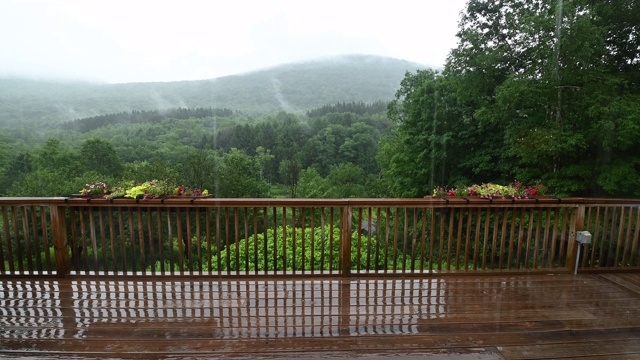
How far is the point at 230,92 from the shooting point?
85.1 feet

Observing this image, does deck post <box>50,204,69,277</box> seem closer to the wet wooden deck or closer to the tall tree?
the wet wooden deck

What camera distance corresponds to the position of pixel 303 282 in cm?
307

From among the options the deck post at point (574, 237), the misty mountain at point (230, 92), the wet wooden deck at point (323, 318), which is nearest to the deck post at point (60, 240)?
the wet wooden deck at point (323, 318)

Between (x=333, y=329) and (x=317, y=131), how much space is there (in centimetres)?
2148

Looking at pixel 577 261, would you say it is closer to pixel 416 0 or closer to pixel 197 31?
pixel 416 0

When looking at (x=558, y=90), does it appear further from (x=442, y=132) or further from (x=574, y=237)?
(x=574, y=237)

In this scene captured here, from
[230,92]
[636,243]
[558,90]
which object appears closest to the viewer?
[636,243]

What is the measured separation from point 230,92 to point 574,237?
82.7ft

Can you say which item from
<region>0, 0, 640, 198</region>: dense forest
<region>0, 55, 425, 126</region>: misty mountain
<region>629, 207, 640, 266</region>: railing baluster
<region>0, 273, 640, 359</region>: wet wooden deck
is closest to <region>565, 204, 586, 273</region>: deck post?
<region>0, 273, 640, 359</region>: wet wooden deck

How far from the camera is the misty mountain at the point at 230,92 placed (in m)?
18.6

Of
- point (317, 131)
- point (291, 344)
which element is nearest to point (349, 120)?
point (317, 131)

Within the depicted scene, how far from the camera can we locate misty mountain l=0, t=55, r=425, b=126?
18.6 meters

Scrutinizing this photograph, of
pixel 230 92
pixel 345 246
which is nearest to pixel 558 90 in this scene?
pixel 345 246

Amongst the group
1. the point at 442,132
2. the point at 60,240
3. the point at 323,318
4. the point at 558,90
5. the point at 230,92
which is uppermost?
the point at 230,92
